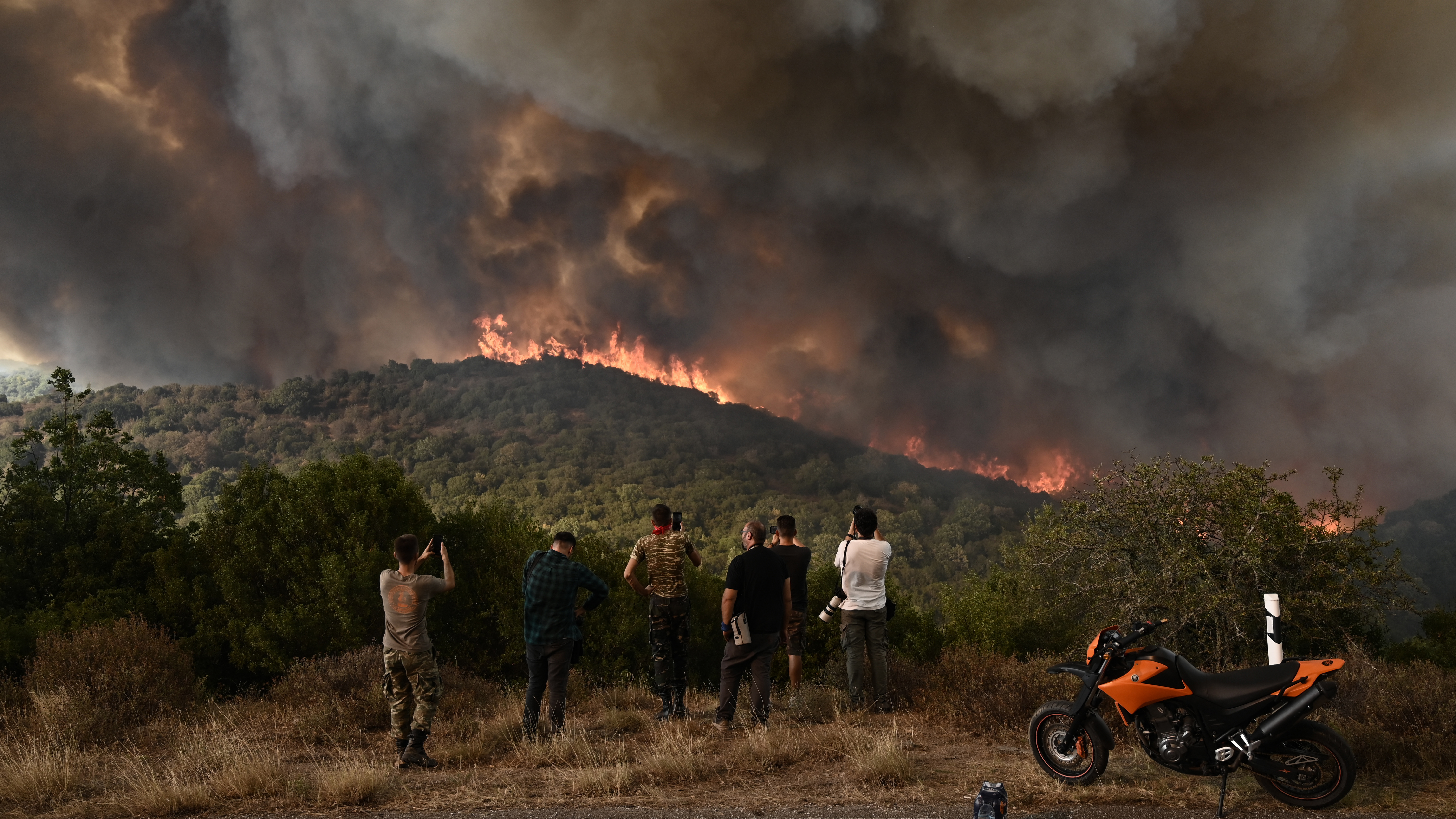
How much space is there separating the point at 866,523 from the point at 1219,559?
286 inches

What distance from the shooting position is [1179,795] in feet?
19.2

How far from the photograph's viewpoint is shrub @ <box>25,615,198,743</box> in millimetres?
8734

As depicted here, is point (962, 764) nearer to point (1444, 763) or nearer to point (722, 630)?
point (722, 630)

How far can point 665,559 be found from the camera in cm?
815

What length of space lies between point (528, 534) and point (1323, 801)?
25.1 meters

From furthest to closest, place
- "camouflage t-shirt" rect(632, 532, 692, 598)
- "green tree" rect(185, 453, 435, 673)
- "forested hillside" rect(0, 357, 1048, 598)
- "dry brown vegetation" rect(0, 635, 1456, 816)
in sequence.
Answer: "forested hillside" rect(0, 357, 1048, 598)
"green tree" rect(185, 453, 435, 673)
"camouflage t-shirt" rect(632, 532, 692, 598)
"dry brown vegetation" rect(0, 635, 1456, 816)

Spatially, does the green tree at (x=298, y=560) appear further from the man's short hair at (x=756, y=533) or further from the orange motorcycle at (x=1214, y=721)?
the orange motorcycle at (x=1214, y=721)

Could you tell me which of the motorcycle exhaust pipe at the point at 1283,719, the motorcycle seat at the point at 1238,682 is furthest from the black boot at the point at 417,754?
the motorcycle exhaust pipe at the point at 1283,719

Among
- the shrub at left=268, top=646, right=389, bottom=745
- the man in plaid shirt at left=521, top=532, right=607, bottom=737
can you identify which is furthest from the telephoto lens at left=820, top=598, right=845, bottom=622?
the shrub at left=268, top=646, right=389, bottom=745

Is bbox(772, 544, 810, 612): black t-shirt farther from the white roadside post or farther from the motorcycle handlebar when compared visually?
the white roadside post

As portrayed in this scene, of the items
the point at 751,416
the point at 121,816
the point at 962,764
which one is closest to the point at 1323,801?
the point at 962,764

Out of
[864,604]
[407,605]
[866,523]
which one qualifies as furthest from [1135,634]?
[407,605]

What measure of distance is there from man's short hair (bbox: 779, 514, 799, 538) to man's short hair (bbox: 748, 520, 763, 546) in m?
0.84

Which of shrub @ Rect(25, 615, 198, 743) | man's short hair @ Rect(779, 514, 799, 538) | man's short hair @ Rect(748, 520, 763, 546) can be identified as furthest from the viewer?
man's short hair @ Rect(779, 514, 799, 538)
